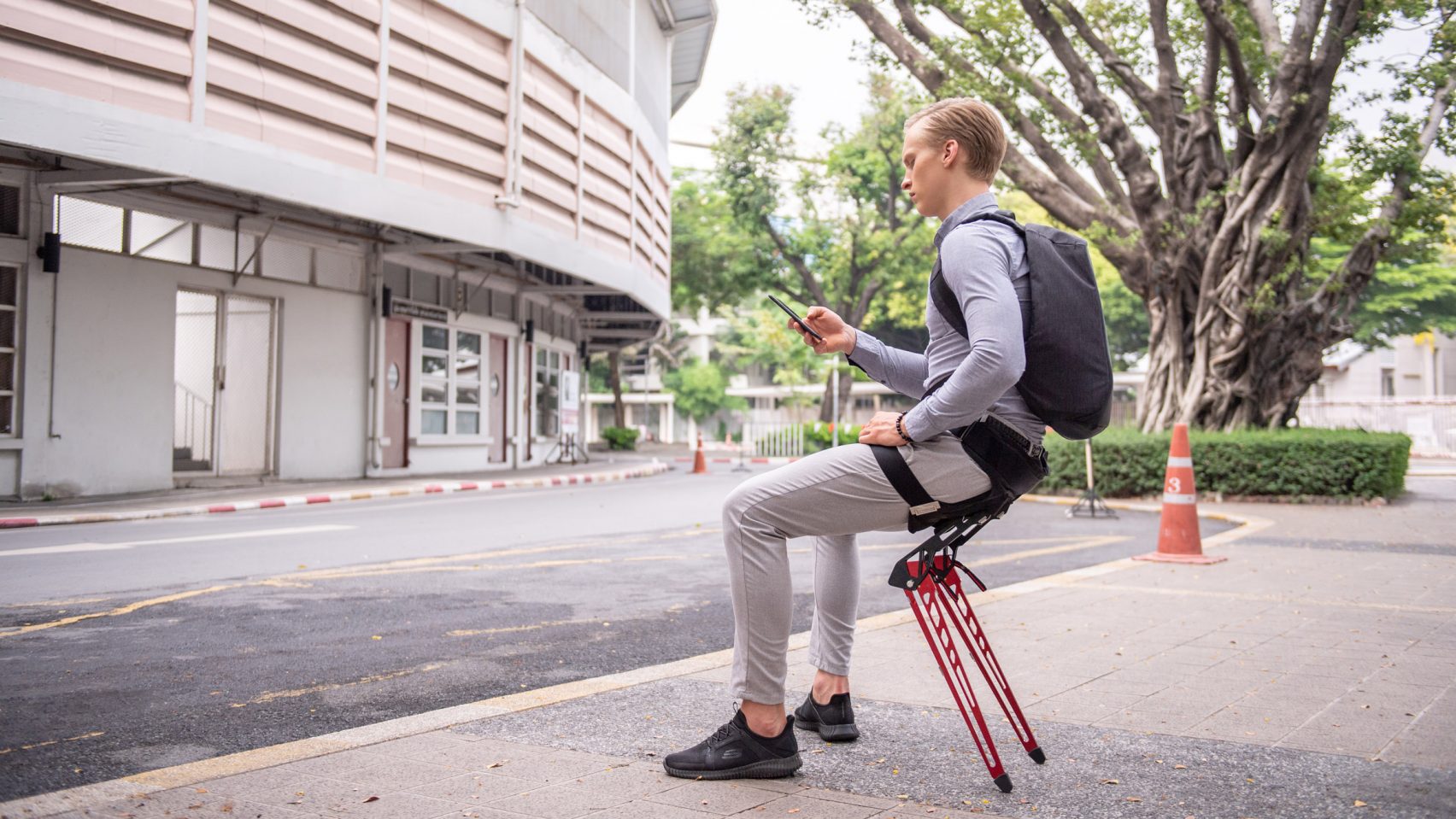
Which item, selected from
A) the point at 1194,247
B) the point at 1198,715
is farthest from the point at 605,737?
the point at 1194,247

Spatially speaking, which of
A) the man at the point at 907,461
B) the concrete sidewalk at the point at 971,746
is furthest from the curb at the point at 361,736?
the man at the point at 907,461

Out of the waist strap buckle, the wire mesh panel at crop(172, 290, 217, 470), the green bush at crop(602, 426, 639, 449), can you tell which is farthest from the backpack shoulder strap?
the green bush at crop(602, 426, 639, 449)

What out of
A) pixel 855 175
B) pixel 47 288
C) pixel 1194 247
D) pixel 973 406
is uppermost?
pixel 855 175

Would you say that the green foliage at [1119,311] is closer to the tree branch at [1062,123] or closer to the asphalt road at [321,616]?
the tree branch at [1062,123]

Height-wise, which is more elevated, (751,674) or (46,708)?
(751,674)

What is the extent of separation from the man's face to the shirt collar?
8 cm

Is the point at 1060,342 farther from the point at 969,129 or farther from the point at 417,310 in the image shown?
the point at 417,310

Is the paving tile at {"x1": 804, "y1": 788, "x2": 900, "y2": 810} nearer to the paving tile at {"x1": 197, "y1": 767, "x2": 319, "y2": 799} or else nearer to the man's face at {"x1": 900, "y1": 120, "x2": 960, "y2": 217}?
the paving tile at {"x1": 197, "y1": 767, "x2": 319, "y2": 799}

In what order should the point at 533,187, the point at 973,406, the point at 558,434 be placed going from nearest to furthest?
the point at 973,406, the point at 533,187, the point at 558,434

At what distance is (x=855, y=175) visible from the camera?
3912cm

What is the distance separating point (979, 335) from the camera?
3.05 metres

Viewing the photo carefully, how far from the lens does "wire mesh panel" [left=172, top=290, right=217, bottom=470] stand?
18.6 meters

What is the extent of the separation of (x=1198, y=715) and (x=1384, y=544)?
26.1 feet

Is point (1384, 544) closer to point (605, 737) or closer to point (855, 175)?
point (605, 737)
